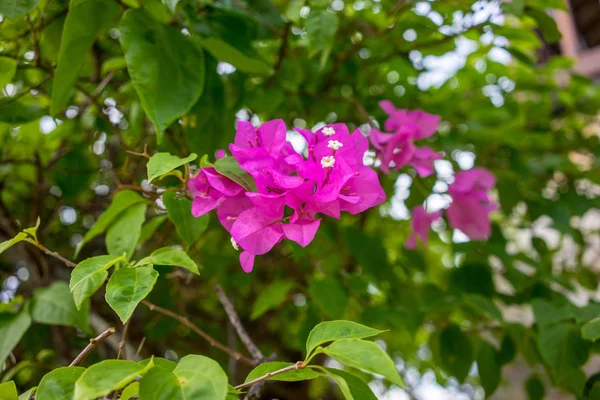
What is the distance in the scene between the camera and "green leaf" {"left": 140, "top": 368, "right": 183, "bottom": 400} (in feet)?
1.14

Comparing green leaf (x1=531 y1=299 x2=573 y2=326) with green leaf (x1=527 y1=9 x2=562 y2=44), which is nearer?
green leaf (x1=531 y1=299 x2=573 y2=326)

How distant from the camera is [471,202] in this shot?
0.75 metres

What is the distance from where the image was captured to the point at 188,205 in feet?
1.81

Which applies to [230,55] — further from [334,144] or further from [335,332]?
[335,332]

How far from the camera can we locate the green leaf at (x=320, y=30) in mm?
678

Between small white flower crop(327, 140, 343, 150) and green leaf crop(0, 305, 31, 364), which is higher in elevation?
small white flower crop(327, 140, 343, 150)

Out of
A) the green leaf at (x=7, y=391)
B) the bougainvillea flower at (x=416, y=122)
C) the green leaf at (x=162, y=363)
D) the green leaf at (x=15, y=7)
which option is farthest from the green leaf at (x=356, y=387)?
the green leaf at (x=15, y=7)

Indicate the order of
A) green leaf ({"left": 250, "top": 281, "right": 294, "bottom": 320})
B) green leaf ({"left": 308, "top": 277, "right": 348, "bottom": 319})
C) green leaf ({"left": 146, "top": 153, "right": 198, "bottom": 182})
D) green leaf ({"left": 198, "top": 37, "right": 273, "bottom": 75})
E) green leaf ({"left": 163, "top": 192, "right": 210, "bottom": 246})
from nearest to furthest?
green leaf ({"left": 146, "top": 153, "right": 198, "bottom": 182})
green leaf ({"left": 163, "top": 192, "right": 210, "bottom": 246})
green leaf ({"left": 198, "top": 37, "right": 273, "bottom": 75})
green leaf ({"left": 308, "top": 277, "right": 348, "bottom": 319})
green leaf ({"left": 250, "top": 281, "right": 294, "bottom": 320})

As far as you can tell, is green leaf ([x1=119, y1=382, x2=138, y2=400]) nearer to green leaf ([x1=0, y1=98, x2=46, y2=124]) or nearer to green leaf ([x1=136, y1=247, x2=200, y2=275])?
green leaf ([x1=136, y1=247, x2=200, y2=275])

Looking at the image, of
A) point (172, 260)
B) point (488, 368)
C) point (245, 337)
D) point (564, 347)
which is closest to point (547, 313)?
point (564, 347)

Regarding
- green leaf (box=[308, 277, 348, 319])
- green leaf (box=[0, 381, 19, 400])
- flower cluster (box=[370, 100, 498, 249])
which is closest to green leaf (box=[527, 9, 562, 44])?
flower cluster (box=[370, 100, 498, 249])

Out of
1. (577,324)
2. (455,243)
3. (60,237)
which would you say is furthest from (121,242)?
(60,237)

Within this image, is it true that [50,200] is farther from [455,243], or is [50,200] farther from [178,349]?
[455,243]

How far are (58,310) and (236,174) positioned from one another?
0.36 meters
